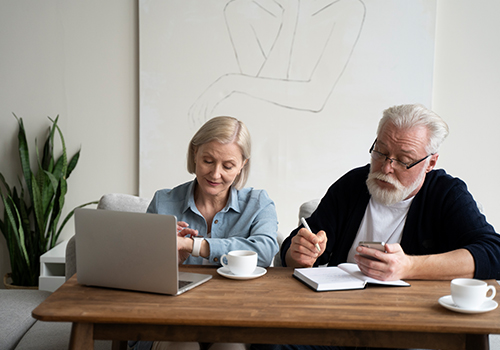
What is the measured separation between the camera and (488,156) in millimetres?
3100

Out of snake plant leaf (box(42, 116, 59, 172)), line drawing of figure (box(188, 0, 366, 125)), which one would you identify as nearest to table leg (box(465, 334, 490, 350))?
line drawing of figure (box(188, 0, 366, 125))

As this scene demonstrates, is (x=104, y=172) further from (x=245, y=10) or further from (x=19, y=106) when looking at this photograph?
(x=245, y=10)

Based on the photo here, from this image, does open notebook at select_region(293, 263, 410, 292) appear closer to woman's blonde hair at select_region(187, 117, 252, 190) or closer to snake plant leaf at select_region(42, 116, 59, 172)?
woman's blonde hair at select_region(187, 117, 252, 190)

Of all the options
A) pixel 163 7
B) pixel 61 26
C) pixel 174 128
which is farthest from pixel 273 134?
pixel 61 26

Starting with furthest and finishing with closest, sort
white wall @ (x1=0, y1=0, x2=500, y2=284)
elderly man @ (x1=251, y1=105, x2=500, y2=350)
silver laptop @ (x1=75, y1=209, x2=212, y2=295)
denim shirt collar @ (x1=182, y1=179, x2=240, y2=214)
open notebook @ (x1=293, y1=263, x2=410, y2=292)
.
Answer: white wall @ (x1=0, y1=0, x2=500, y2=284) → denim shirt collar @ (x1=182, y1=179, x2=240, y2=214) → elderly man @ (x1=251, y1=105, x2=500, y2=350) → open notebook @ (x1=293, y1=263, x2=410, y2=292) → silver laptop @ (x1=75, y1=209, x2=212, y2=295)

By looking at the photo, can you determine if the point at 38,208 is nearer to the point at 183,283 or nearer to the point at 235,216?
the point at 235,216

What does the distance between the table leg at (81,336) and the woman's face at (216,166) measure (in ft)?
2.52

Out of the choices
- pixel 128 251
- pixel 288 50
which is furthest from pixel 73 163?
pixel 128 251

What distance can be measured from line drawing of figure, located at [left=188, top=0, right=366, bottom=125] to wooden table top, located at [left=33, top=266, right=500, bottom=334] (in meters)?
1.95

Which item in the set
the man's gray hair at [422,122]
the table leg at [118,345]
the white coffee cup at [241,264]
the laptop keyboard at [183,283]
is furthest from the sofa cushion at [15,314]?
the man's gray hair at [422,122]

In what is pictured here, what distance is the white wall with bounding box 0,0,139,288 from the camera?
3.09m

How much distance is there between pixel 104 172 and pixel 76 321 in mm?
2200

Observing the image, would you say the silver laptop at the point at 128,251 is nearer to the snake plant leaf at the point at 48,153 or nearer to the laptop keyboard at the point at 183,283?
the laptop keyboard at the point at 183,283

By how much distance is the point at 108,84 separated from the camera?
10.2 feet
